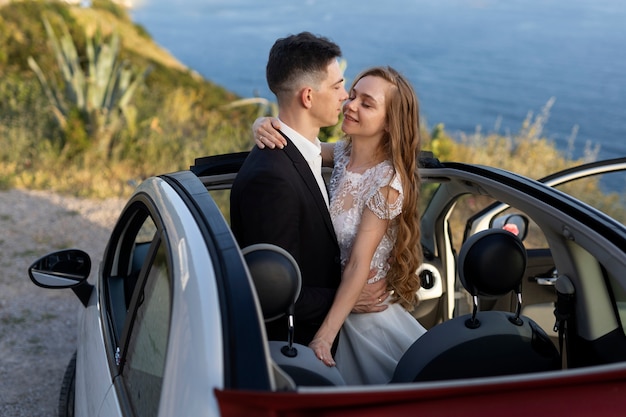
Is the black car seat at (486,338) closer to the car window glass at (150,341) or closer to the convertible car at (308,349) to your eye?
the convertible car at (308,349)

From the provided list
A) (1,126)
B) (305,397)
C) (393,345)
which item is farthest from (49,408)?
(1,126)

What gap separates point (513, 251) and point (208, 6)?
74309 millimetres

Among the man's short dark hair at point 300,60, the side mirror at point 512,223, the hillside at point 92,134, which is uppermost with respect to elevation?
the man's short dark hair at point 300,60

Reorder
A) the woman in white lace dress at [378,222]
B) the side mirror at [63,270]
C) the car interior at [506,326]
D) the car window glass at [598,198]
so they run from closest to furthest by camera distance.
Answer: the car interior at [506,326] < the woman in white lace dress at [378,222] < the side mirror at [63,270] < the car window glass at [598,198]

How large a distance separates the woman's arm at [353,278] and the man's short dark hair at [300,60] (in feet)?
1.74

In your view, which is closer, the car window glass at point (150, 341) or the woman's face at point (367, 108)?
the car window glass at point (150, 341)

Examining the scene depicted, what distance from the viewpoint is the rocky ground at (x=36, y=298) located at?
4254 mm

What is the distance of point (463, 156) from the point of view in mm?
9695

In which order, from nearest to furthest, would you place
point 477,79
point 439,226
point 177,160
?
1. point 439,226
2. point 177,160
3. point 477,79

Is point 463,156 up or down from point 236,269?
down

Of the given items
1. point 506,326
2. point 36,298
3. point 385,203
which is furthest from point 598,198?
point 506,326

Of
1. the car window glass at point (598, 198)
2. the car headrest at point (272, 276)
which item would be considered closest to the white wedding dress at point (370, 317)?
the car headrest at point (272, 276)

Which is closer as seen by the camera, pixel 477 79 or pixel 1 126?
pixel 1 126

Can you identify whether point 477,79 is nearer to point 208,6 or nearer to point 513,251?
point 513,251
